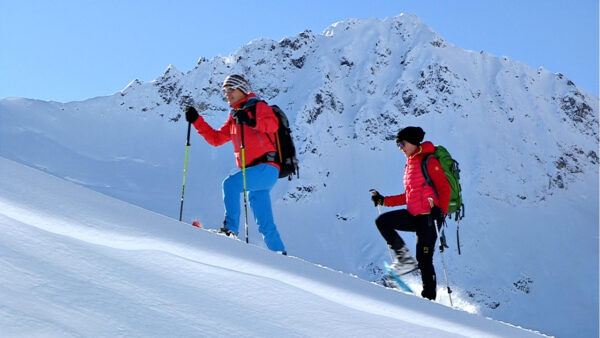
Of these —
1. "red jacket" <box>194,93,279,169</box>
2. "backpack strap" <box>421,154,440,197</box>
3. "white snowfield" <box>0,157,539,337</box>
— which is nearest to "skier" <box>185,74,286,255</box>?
"red jacket" <box>194,93,279,169</box>

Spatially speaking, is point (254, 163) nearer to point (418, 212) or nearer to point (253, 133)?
point (253, 133)

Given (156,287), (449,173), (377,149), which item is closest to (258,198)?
(449,173)

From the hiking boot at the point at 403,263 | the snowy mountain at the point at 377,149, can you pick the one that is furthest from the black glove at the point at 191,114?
the snowy mountain at the point at 377,149

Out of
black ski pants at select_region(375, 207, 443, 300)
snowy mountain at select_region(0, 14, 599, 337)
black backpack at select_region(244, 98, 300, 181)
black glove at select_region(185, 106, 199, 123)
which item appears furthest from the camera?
snowy mountain at select_region(0, 14, 599, 337)

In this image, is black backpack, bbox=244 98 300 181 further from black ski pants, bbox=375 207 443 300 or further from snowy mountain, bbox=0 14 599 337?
snowy mountain, bbox=0 14 599 337

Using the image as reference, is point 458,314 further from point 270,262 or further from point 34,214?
point 34,214

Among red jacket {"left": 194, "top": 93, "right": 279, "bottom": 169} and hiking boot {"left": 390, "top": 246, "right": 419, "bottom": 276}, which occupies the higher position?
red jacket {"left": 194, "top": 93, "right": 279, "bottom": 169}

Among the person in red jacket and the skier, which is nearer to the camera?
the skier

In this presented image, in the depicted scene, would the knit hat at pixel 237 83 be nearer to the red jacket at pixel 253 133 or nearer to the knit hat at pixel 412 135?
the red jacket at pixel 253 133

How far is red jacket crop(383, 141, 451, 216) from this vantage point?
226 inches

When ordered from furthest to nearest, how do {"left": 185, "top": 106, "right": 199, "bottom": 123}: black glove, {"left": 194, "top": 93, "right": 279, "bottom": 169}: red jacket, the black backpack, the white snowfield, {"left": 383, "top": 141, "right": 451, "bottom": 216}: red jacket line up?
{"left": 185, "top": 106, "right": 199, "bottom": 123}: black glove, {"left": 383, "top": 141, "right": 451, "bottom": 216}: red jacket, the black backpack, {"left": 194, "top": 93, "right": 279, "bottom": 169}: red jacket, the white snowfield

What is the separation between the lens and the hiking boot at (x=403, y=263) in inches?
221

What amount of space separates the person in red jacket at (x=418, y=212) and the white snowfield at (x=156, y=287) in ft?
7.34

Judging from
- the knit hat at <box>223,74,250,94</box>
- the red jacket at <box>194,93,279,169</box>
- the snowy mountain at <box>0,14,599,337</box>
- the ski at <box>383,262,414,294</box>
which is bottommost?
the ski at <box>383,262,414,294</box>
